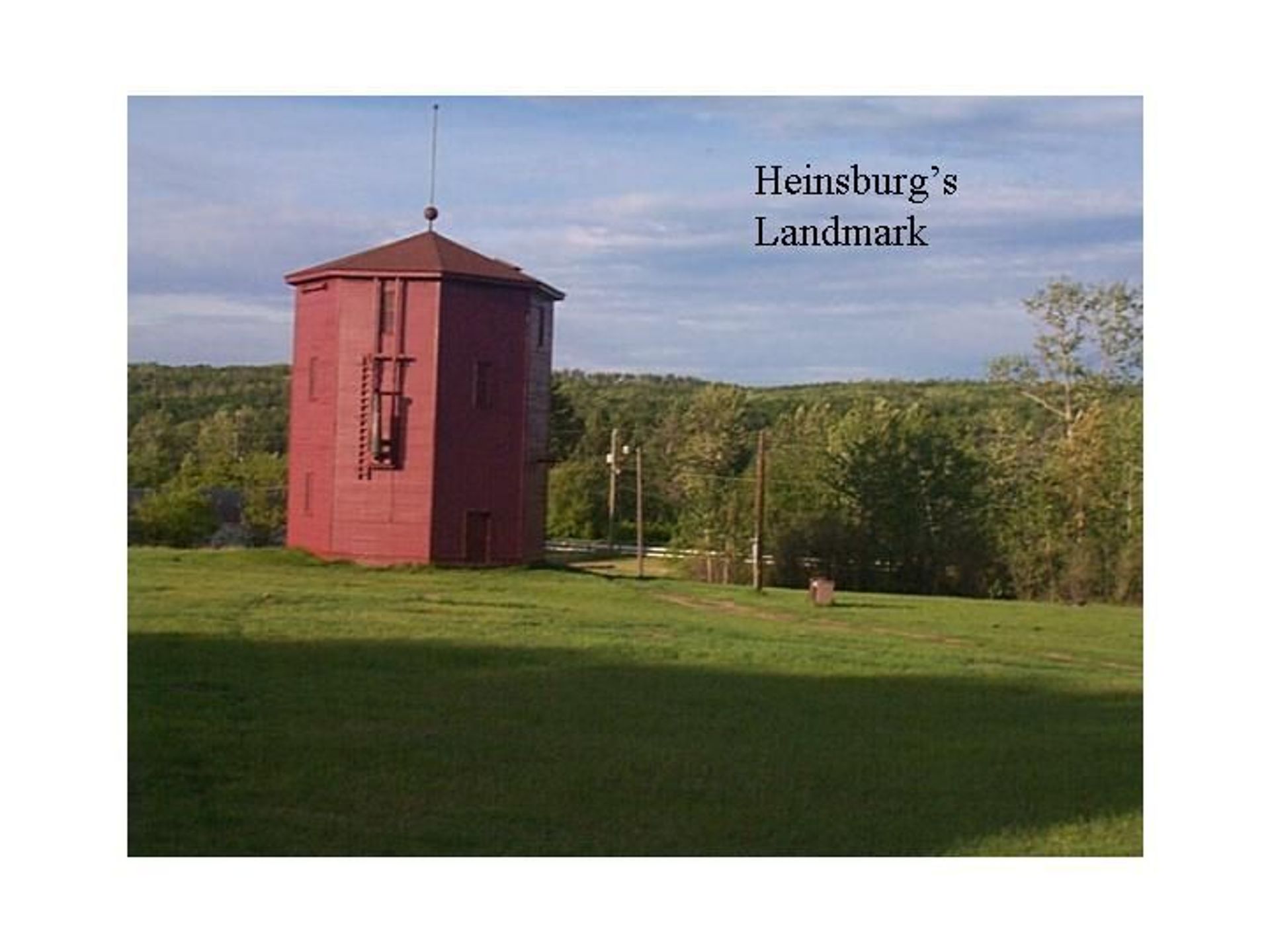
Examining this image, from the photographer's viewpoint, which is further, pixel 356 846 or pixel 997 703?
pixel 997 703

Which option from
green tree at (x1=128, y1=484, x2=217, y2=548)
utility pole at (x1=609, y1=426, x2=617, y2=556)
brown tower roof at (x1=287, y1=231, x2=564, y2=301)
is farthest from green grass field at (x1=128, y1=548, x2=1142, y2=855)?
brown tower roof at (x1=287, y1=231, x2=564, y2=301)

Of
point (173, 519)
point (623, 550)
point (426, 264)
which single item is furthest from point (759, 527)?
point (173, 519)

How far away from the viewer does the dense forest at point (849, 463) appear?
10.9 meters

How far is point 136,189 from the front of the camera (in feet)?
34.9

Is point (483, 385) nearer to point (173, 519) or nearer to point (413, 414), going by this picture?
point (413, 414)

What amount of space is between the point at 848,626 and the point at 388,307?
10.1ft

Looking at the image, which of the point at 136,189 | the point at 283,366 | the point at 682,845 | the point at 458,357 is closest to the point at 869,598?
the point at 682,845

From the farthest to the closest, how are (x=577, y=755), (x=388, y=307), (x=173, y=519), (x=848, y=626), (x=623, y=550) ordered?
(x=623, y=550)
(x=848, y=626)
(x=388, y=307)
(x=173, y=519)
(x=577, y=755)

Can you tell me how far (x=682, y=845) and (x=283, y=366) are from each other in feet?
10.9

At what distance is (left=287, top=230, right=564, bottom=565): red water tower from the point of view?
1111cm

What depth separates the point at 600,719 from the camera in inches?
427

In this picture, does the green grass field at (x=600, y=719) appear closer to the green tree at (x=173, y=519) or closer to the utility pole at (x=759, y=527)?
the green tree at (x=173, y=519)

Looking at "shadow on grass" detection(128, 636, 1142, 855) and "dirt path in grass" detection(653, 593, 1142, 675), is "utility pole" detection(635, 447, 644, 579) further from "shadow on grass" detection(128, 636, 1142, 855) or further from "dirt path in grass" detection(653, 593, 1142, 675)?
"shadow on grass" detection(128, 636, 1142, 855)
